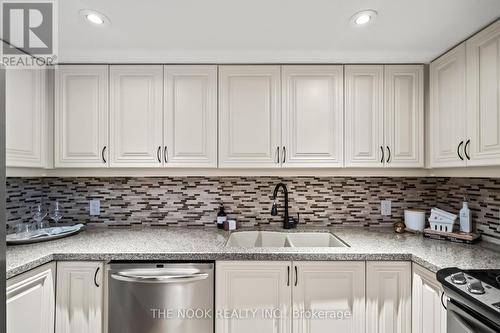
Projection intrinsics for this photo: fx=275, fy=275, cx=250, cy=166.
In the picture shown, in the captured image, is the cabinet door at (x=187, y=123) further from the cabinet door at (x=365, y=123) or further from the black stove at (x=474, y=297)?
the black stove at (x=474, y=297)

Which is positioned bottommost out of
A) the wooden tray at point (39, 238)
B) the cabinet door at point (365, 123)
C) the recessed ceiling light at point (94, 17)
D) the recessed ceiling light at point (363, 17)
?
the wooden tray at point (39, 238)

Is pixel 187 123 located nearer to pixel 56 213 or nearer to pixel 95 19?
pixel 95 19

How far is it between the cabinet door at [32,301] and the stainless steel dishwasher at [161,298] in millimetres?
337

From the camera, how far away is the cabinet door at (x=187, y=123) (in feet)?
6.70

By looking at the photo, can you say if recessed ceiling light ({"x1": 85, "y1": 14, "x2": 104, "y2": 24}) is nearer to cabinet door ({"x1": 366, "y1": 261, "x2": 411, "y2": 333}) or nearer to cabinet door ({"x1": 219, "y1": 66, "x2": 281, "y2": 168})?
cabinet door ({"x1": 219, "y1": 66, "x2": 281, "y2": 168})

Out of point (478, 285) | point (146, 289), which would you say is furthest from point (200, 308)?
point (478, 285)

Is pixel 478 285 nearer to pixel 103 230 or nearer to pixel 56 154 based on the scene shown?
pixel 103 230

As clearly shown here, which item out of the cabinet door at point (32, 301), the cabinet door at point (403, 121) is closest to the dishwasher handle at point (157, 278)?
the cabinet door at point (32, 301)

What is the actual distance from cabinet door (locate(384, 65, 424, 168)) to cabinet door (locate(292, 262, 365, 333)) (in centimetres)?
89

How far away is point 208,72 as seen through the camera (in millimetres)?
2053

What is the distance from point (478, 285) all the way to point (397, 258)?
0.49m

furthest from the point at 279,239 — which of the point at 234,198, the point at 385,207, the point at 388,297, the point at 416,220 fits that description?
the point at 416,220

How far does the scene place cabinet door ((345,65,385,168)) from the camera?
203cm

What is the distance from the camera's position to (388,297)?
164cm
